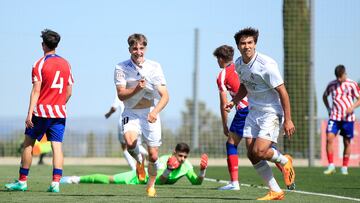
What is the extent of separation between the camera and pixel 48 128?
12195 mm

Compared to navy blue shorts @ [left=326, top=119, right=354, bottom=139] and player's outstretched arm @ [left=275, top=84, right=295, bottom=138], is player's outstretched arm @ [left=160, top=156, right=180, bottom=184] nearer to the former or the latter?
player's outstretched arm @ [left=275, top=84, right=295, bottom=138]

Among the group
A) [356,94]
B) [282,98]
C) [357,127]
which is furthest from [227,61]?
[357,127]

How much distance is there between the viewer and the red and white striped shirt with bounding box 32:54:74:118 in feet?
39.5

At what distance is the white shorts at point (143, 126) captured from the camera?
38.5 feet

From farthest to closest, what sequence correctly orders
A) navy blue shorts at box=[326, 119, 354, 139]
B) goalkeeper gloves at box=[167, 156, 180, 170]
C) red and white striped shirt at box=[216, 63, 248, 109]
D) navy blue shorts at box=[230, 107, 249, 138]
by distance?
navy blue shorts at box=[326, 119, 354, 139] → goalkeeper gloves at box=[167, 156, 180, 170] → red and white striped shirt at box=[216, 63, 248, 109] → navy blue shorts at box=[230, 107, 249, 138]

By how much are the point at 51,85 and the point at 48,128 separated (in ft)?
1.75

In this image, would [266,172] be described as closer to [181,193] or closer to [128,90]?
[181,193]

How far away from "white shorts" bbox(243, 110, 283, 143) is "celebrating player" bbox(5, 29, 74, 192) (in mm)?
2466

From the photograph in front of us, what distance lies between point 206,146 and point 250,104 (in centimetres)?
1775

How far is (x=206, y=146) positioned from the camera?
2884 cm

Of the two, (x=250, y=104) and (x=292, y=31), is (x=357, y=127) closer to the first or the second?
(x=292, y=31)

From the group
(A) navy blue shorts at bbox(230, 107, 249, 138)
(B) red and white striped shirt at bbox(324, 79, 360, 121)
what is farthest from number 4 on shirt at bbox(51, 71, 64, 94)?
(B) red and white striped shirt at bbox(324, 79, 360, 121)

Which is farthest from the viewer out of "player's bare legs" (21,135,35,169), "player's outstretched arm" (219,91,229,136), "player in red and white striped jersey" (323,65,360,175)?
"player in red and white striped jersey" (323,65,360,175)

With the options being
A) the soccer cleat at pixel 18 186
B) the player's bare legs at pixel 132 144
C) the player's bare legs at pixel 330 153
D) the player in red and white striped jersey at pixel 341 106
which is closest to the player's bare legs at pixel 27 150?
the soccer cleat at pixel 18 186
